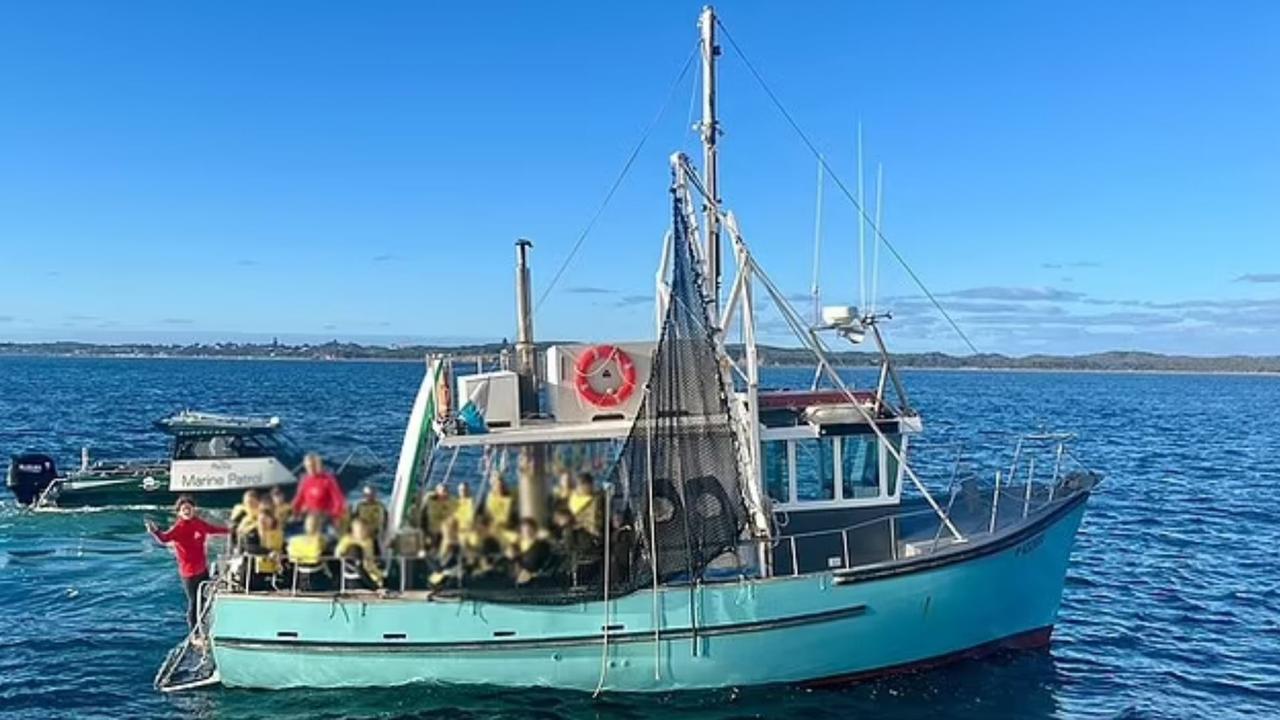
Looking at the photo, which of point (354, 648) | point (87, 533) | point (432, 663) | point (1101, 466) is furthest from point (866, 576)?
point (1101, 466)

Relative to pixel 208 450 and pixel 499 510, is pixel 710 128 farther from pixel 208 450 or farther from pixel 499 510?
pixel 208 450

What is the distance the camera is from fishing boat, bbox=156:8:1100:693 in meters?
13.9

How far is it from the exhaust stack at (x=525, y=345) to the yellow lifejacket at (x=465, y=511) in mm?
2011

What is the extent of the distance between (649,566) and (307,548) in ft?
14.7

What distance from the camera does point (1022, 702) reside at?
14992mm

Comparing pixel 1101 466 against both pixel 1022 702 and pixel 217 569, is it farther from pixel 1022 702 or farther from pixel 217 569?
pixel 217 569

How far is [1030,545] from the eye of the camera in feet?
50.7

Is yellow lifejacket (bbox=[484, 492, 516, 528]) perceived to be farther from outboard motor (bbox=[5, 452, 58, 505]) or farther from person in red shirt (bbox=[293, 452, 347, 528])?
outboard motor (bbox=[5, 452, 58, 505])

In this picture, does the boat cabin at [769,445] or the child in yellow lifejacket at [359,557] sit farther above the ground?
the boat cabin at [769,445]

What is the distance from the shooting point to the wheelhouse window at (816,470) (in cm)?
1566

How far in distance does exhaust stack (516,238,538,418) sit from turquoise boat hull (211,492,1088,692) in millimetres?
3026

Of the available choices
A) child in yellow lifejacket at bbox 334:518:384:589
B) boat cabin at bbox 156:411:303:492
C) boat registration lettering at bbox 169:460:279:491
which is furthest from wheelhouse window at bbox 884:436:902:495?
boat registration lettering at bbox 169:460:279:491

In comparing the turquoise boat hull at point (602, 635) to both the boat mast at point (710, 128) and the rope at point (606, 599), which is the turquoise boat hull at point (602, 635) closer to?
the rope at point (606, 599)

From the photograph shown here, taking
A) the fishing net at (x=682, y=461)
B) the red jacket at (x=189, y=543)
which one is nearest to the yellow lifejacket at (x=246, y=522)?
the red jacket at (x=189, y=543)
